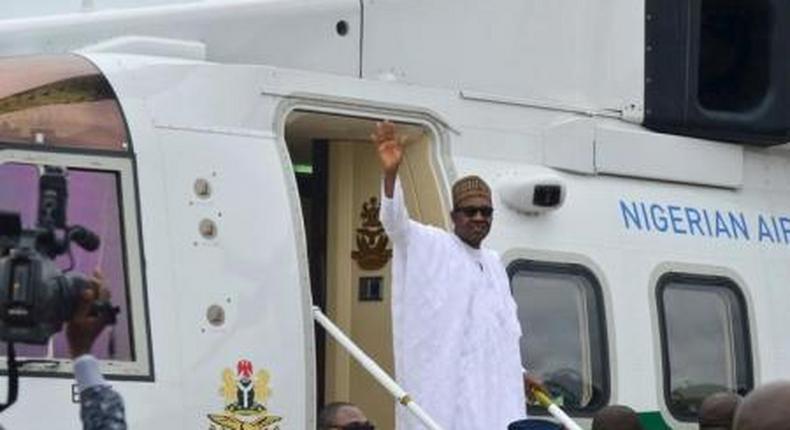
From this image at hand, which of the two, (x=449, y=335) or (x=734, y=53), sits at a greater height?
(x=734, y=53)

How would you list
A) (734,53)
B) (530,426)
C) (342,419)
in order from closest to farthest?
(530,426) → (342,419) → (734,53)

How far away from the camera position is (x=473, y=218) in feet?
23.2

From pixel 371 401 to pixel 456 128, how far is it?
123cm

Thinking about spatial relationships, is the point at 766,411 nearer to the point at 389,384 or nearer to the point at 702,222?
the point at 389,384

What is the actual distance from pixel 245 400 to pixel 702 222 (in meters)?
2.82

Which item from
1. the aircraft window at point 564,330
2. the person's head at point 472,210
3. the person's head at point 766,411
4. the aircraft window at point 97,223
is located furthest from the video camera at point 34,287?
the aircraft window at point 564,330

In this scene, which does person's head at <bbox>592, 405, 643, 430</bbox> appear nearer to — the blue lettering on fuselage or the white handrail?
the white handrail

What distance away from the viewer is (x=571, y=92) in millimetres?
8484

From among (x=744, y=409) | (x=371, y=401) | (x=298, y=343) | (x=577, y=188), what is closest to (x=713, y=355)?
(x=577, y=188)

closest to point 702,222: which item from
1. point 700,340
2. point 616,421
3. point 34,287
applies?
point 700,340

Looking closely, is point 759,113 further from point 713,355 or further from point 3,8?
point 3,8

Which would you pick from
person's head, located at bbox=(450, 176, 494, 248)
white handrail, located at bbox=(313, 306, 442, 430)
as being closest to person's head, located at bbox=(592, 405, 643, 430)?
white handrail, located at bbox=(313, 306, 442, 430)

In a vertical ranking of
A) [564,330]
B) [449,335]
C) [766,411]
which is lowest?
[766,411]

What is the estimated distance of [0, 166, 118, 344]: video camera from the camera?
144 inches
